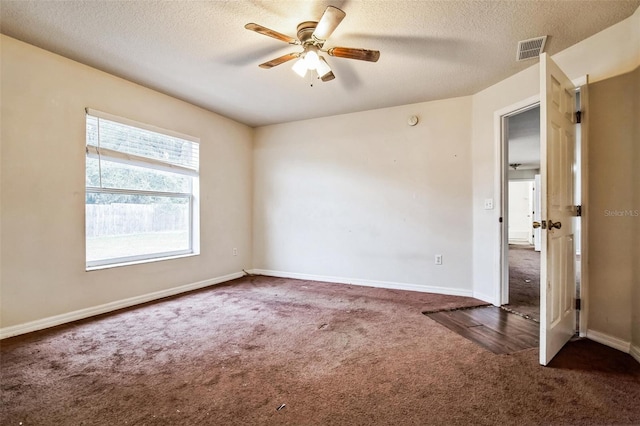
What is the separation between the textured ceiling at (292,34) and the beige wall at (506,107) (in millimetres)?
100

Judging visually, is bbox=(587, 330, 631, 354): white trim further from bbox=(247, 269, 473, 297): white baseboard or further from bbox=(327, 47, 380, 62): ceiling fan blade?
bbox=(327, 47, 380, 62): ceiling fan blade

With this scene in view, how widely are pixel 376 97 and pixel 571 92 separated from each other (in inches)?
72.9

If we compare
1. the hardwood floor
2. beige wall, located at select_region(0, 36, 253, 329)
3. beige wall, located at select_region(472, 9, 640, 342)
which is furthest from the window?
beige wall, located at select_region(472, 9, 640, 342)

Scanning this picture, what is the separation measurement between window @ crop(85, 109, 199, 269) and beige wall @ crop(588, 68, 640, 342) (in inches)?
161

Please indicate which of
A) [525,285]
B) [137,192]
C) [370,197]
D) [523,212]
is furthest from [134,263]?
[523,212]

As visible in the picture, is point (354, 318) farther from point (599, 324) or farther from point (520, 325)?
point (599, 324)

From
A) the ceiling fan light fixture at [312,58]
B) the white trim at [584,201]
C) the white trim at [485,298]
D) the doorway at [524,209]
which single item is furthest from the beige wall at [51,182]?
the white trim at [584,201]

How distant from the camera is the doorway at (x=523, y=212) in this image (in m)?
3.19

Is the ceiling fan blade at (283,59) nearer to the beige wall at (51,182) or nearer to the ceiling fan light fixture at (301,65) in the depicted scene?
the ceiling fan light fixture at (301,65)

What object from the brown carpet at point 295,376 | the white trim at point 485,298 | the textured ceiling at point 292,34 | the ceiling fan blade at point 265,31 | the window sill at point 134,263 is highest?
the textured ceiling at point 292,34

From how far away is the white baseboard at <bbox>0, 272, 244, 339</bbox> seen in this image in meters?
2.35

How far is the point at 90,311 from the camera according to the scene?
9.14 feet

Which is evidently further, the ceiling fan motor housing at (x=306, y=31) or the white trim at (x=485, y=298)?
the white trim at (x=485, y=298)

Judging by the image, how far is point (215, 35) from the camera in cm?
228
